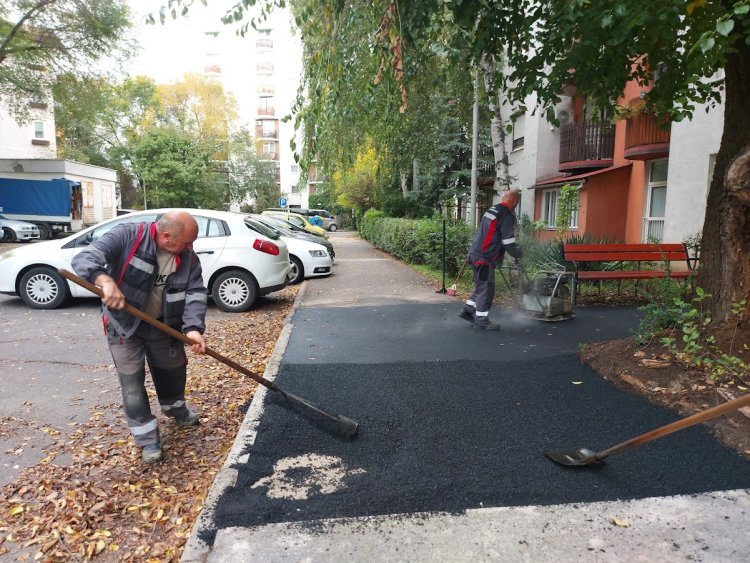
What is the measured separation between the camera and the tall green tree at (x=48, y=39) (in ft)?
68.2

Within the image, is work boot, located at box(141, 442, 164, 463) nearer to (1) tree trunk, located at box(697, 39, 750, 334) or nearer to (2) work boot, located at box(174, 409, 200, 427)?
(2) work boot, located at box(174, 409, 200, 427)

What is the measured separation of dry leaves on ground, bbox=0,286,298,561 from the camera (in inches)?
104

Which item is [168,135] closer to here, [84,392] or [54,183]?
[54,183]

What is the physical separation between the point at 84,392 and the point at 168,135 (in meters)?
36.1

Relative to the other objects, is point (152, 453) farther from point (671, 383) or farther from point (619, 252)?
point (619, 252)

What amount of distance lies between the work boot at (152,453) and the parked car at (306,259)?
8521 millimetres

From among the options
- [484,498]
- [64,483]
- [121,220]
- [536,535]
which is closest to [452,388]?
[484,498]

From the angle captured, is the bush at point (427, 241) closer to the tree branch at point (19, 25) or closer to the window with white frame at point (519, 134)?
the window with white frame at point (519, 134)

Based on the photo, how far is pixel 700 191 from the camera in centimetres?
1134

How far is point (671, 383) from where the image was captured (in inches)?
169

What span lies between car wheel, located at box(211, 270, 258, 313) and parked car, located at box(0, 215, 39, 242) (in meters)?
18.4

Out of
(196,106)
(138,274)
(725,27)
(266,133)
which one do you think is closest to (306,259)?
(138,274)

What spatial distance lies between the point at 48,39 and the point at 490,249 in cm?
2283

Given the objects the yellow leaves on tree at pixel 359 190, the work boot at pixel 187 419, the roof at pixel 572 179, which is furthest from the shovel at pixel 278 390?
A: the yellow leaves on tree at pixel 359 190
